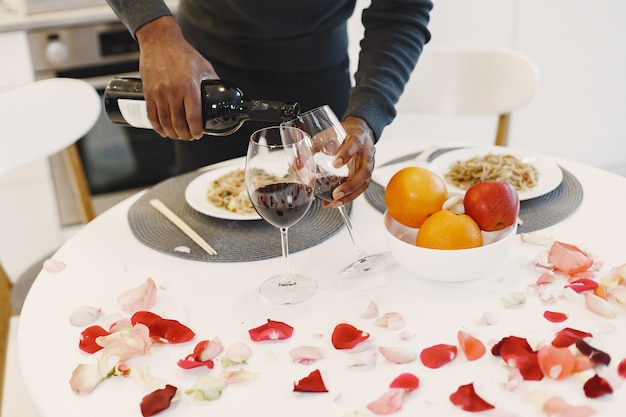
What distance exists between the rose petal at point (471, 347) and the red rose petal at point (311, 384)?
7.0 inches

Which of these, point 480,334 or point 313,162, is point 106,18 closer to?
point 313,162

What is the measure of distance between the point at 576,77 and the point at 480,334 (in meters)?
2.57

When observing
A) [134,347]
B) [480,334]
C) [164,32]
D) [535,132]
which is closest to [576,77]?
[535,132]

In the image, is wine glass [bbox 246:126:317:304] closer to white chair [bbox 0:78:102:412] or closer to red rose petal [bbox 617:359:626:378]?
red rose petal [bbox 617:359:626:378]

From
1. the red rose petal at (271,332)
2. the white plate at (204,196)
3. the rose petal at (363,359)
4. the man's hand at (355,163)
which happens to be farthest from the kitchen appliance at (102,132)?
the rose petal at (363,359)

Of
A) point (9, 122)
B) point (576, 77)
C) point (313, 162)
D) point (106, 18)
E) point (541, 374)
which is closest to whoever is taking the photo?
point (541, 374)

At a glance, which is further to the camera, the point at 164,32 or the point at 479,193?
the point at 164,32

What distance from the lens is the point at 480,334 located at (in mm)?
875

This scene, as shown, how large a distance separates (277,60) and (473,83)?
1.96 feet

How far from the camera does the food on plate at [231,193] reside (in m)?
1.26

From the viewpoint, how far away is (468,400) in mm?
751

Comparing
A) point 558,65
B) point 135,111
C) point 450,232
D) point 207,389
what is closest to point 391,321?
point 450,232

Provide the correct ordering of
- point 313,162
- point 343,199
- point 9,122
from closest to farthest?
point 313,162, point 343,199, point 9,122

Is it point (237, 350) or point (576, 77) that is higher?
point (237, 350)
